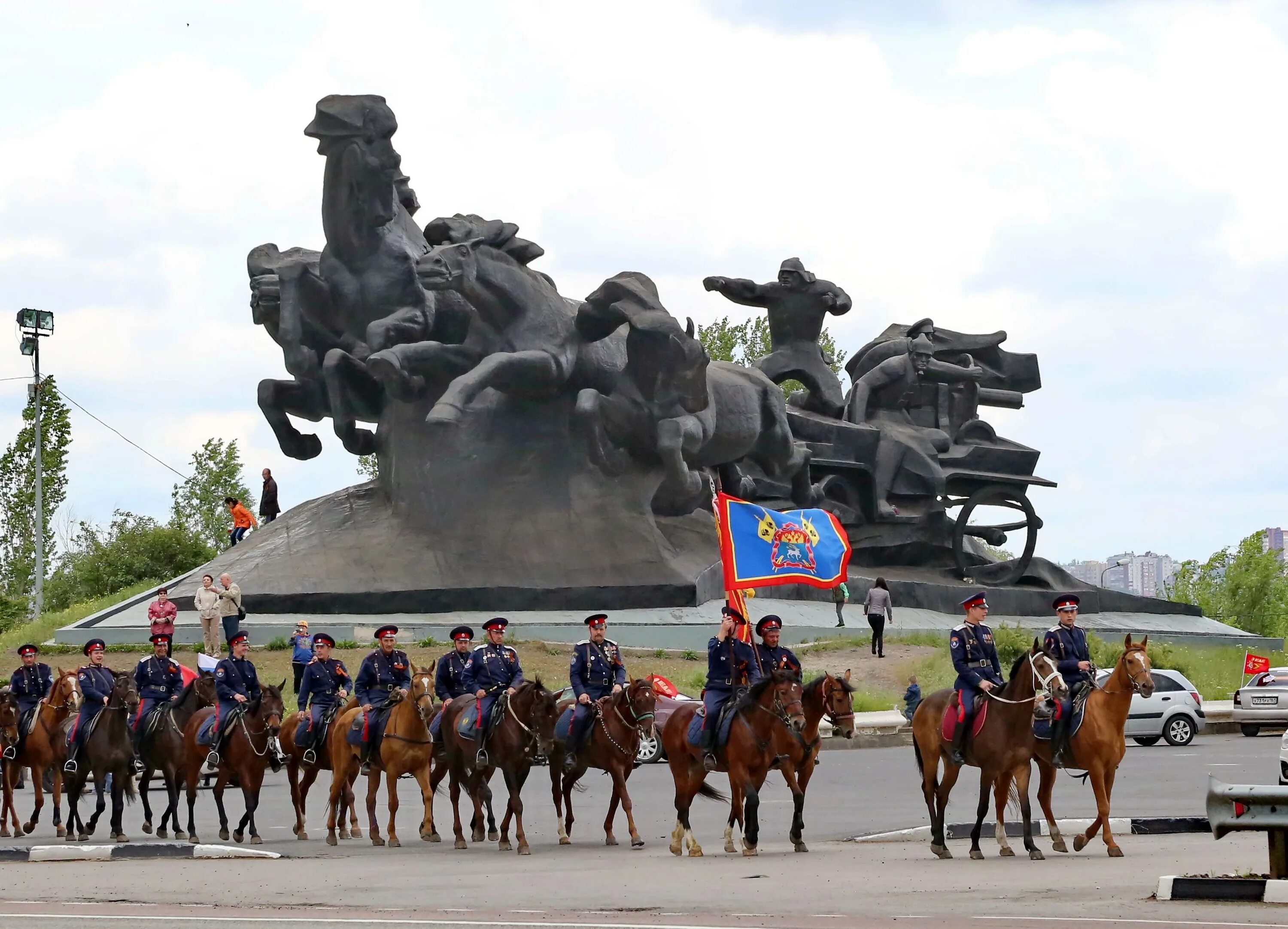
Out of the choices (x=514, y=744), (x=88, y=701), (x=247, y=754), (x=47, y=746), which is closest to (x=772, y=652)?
(x=514, y=744)

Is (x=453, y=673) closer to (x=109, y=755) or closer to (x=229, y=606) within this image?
(x=109, y=755)

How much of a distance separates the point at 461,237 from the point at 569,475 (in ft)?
17.5

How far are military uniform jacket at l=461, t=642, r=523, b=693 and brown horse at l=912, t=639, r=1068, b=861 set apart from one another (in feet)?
14.8

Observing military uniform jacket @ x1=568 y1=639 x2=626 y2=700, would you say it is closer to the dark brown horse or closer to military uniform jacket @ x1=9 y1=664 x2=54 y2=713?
the dark brown horse

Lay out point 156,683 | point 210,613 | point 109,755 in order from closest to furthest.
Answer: point 109,755, point 156,683, point 210,613

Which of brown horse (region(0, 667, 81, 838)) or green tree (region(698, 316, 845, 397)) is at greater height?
green tree (region(698, 316, 845, 397))

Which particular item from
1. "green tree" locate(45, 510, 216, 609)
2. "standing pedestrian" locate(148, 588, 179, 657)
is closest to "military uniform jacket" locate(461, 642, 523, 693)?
"standing pedestrian" locate(148, 588, 179, 657)

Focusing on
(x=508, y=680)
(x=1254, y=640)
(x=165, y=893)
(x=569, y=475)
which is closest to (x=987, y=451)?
(x=1254, y=640)

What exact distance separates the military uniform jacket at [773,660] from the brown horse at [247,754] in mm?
4869

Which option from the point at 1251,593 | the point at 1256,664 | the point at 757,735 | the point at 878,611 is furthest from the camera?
the point at 1251,593

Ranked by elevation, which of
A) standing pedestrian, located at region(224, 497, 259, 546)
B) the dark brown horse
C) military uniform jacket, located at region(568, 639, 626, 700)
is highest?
standing pedestrian, located at region(224, 497, 259, 546)

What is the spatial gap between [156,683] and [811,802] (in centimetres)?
739

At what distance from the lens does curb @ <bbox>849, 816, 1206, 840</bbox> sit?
16484 mm

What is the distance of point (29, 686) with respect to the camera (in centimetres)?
2102
